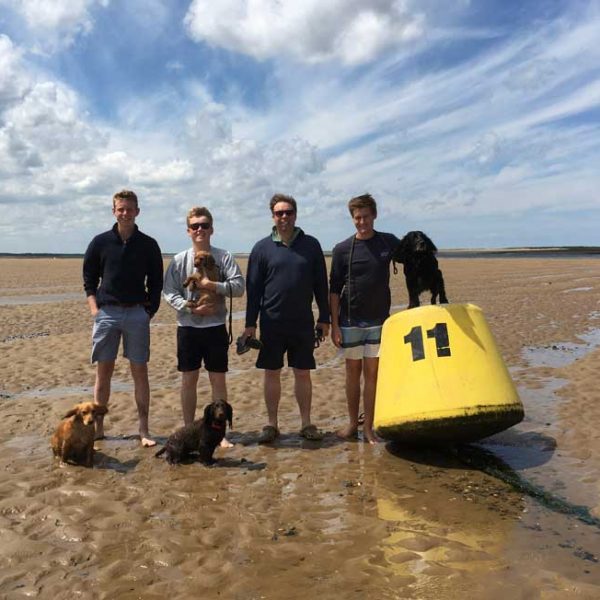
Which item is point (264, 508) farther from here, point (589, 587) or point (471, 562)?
point (589, 587)

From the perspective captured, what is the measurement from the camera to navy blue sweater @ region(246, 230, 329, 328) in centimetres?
568

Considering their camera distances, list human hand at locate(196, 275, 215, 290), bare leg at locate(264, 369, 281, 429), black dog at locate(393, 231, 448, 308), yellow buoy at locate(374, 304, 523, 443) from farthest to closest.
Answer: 1. bare leg at locate(264, 369, 281, 429)
2. human hand at locate(196, 275, 215, 290)
3. black dog at locate(393, 231, 448, 308)
4. yellow buoy at locate(374, 304, 523, 443)

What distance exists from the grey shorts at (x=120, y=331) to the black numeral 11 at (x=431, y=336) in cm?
270

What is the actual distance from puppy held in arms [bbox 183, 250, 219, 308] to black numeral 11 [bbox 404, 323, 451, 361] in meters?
1.98

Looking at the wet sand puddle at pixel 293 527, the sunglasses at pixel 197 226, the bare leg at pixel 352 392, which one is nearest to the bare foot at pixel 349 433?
the bare leg at pixel 352 392

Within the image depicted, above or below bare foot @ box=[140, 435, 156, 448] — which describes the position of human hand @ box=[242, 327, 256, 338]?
above

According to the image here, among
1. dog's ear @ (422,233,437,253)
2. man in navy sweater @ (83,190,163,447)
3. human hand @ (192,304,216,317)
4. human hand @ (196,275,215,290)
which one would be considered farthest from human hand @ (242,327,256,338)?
dog's ear @ (422,233,437,253)

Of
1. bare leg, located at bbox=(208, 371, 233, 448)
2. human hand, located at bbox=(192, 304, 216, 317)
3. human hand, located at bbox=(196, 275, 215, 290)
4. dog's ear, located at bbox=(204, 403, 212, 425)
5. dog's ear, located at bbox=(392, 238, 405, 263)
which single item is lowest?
dog's ear, located at bbox=(204, 403, 212, 425)

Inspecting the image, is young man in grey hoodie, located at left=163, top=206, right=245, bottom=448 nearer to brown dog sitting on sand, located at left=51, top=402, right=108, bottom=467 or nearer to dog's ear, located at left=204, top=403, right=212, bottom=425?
dog's ear, located at left=204, top=403, right=212, bottom=425

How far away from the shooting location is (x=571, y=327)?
1428 centimetres

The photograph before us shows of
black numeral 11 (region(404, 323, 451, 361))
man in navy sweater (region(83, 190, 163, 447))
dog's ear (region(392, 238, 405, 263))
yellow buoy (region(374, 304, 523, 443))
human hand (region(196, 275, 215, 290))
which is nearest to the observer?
yellow buoy (region(374, 304, 523, 443))

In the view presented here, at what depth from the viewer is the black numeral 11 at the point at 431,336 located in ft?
16.3

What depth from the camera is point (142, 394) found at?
233 inches

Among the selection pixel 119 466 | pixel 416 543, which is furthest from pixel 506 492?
pixel 119 466
